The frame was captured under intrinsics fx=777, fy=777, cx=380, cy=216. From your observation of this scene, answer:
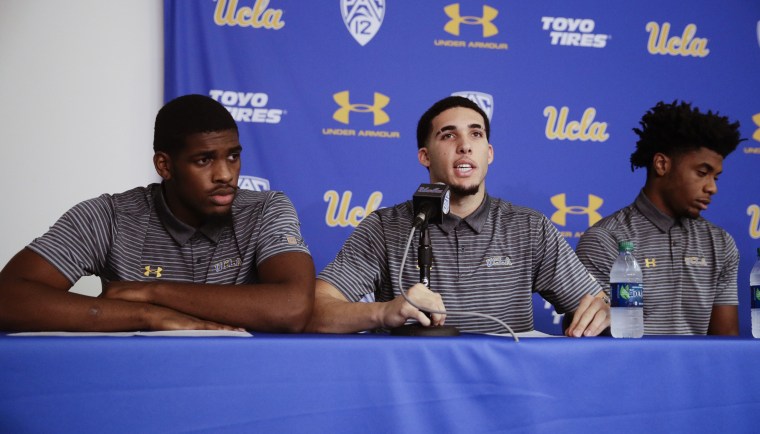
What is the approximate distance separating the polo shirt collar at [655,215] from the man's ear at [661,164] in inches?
4.6

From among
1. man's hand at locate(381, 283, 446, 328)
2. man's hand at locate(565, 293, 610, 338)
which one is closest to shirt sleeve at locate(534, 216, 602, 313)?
man's hand at locate(565, 293, 610, 338)

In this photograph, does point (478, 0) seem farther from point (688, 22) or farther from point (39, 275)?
point (39, 275)

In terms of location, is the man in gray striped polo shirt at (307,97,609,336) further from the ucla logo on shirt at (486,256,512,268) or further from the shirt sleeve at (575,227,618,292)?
the shirt sleeve at (575,227,618,292)

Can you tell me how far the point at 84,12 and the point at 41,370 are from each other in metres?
2.33

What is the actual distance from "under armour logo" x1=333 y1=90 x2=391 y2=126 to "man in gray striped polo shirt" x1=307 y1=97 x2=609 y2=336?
2.89ft

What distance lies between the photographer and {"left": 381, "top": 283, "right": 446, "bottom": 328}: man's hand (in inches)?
59.7

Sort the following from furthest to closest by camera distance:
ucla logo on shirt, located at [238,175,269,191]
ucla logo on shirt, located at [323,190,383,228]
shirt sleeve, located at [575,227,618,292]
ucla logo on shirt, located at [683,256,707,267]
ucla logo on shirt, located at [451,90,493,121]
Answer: ucla logo on shirt, located at [451,90,493,121] → ucla logo on shirt, located at [323,190,383,228] → ucla logo on shirt, located at [238,175,269,191] → ucla logo on shirt, located at [683,256,707,267] → shirt sleeve, located at [575,227,618,292]

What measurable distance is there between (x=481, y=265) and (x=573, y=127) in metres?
1.36

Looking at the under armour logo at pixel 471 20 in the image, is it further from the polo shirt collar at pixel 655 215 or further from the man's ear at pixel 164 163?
the man's ear at pixel 164 163

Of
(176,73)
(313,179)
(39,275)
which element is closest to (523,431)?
(39,275)

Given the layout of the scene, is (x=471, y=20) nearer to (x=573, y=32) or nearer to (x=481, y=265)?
(x=573, y=32)

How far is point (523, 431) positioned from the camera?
128cm

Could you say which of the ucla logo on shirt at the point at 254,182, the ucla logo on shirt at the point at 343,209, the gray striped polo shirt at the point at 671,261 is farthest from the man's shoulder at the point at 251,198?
the gray striped polo shirt at the point at 671,261

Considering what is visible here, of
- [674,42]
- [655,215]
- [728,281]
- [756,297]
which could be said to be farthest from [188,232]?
[674,42]
